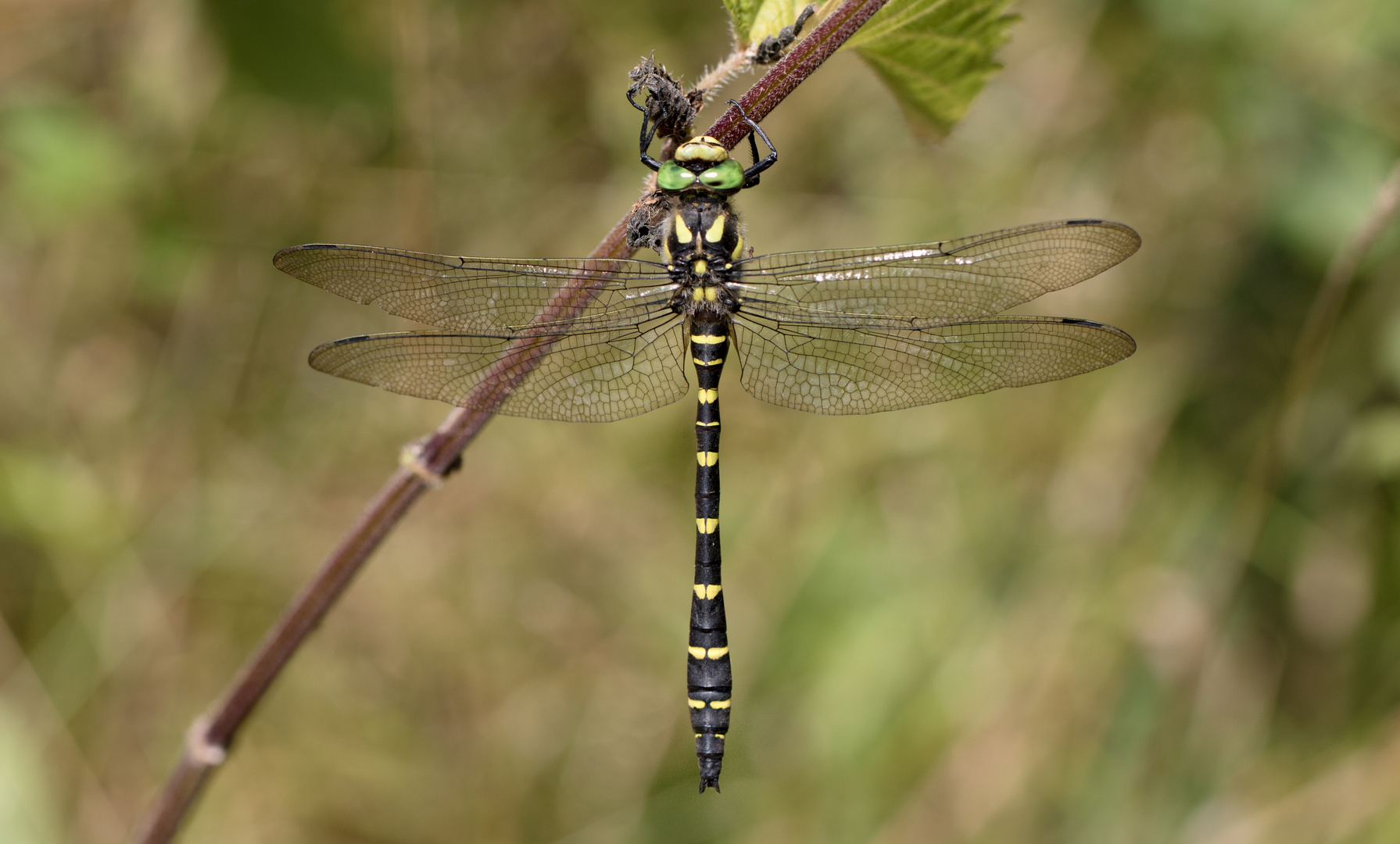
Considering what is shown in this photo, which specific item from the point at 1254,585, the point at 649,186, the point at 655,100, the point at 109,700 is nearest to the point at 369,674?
the point at 109,700

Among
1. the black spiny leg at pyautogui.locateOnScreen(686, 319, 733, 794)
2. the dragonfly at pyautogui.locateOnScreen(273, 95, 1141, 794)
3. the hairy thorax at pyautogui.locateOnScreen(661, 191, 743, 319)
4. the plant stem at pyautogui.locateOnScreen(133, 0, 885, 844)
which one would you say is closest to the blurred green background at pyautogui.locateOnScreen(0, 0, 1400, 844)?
the black spiny leg at pyautogui.locateOnScreen(686, 319, 733, 794)

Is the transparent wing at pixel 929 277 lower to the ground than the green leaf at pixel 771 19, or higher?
lower

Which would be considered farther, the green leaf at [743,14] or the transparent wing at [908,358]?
the transparent wing at [908,358]

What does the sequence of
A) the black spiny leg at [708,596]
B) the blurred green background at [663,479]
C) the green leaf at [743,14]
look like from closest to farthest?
the green leaf at [743,14] < the black spiny leg at [708,596] < the blurred green background at [663,479]

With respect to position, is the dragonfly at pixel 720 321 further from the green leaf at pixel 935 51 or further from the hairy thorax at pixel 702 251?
the green leaf at pixel 935 51

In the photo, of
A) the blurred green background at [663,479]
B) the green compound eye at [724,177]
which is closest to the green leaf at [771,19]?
the green compound eye at [724,177]

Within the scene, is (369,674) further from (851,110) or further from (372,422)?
(851,110)
